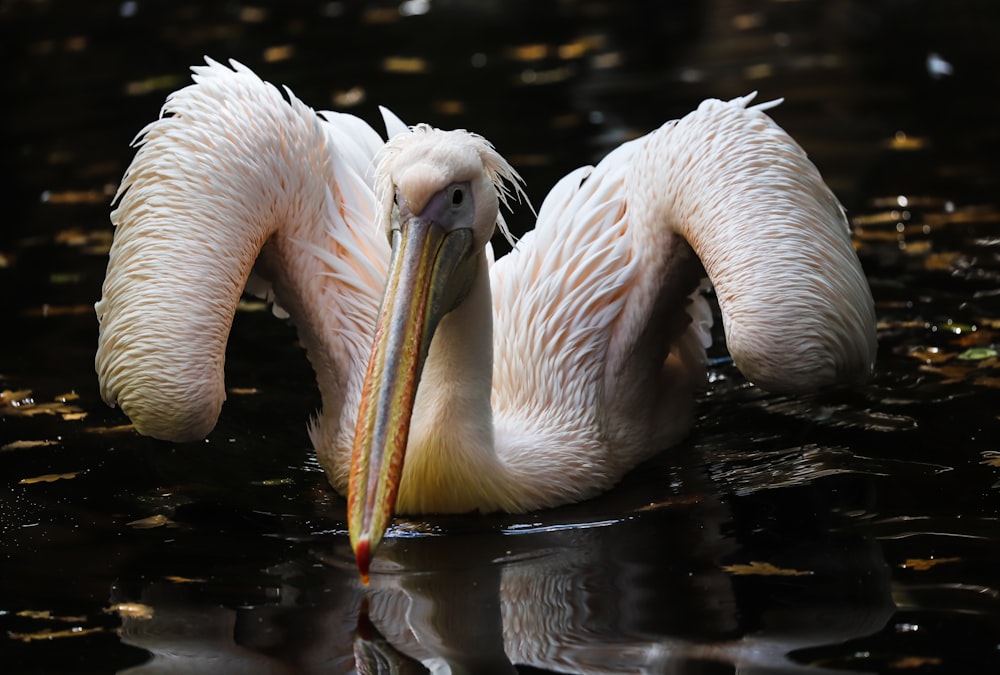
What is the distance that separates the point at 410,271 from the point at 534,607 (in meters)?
1.01

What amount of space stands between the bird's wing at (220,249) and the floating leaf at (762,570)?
1481mm

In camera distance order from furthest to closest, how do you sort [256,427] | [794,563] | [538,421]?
[256,427], [538,421], [794,563]

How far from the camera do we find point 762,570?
4.50m

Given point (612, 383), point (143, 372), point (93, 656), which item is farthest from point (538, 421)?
point (93, 656)

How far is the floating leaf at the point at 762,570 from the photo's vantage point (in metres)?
4.47

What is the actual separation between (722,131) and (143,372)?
2.08 m

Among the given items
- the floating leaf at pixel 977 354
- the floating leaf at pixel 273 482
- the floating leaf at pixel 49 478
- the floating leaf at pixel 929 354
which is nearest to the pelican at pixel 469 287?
the floating leaf at pixel 273 482

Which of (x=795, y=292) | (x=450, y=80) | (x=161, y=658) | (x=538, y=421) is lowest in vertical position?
(x=161, y=658)

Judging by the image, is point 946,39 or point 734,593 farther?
point 946,39

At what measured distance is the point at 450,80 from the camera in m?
11.3

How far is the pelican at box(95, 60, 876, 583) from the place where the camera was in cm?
462

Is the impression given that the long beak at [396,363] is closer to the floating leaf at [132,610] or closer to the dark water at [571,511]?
the dark water at [571,511]

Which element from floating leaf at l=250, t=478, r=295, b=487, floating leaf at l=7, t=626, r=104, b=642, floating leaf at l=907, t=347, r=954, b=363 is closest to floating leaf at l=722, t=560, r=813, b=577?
floating leaf at l=250, t=478, r=295, b=487

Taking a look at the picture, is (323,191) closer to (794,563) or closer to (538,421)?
(538,421)
